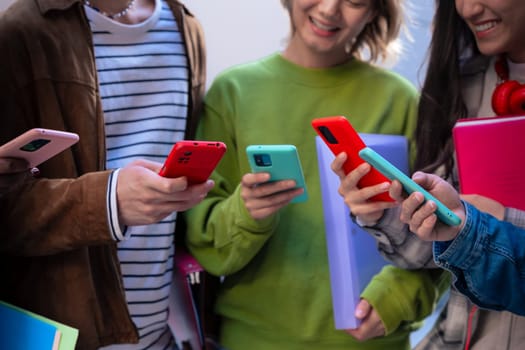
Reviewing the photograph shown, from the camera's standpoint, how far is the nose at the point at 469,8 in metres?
1.15

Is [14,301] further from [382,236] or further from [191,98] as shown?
[382,236]

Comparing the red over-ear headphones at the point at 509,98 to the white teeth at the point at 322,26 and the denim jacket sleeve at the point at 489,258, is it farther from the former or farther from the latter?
the white teeth at the point at 322,26

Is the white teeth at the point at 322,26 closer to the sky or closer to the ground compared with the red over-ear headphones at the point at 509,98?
closer to the sky

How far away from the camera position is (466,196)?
3.66 feet

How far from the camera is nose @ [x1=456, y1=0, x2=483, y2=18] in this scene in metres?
1.15

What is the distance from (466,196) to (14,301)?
0.76 meters

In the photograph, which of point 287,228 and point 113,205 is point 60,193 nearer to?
point 113,205

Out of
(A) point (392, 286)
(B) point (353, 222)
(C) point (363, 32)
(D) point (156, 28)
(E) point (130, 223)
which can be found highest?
(D) point (156, 28)

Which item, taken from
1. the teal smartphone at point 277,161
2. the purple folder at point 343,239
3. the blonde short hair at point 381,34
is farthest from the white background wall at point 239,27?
the teal smartphone at point 277,161

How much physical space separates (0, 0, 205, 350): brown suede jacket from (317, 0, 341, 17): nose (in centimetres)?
43

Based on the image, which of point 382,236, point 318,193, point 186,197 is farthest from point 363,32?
point 186,197

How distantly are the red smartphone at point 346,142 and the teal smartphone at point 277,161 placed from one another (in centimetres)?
8

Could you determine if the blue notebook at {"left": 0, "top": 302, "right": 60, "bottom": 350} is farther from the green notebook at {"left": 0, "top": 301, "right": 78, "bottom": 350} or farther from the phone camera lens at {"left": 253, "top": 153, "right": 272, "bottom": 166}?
the phone camera lens at {"left": 253, "top": 153, "right": 272, "bottom": 166}

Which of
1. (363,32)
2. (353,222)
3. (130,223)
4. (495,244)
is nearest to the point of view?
(495,244)
